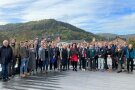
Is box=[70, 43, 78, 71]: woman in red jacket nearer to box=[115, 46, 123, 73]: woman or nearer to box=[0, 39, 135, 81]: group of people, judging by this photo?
box=[0, 39, 135, 81]: group of people

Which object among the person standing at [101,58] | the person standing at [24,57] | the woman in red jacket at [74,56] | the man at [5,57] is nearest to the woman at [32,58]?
the person standing at [24,57]

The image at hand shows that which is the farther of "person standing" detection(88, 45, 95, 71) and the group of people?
"person standing" detection(88, 45, 95, 71)

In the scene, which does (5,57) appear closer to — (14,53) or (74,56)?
(14,53)

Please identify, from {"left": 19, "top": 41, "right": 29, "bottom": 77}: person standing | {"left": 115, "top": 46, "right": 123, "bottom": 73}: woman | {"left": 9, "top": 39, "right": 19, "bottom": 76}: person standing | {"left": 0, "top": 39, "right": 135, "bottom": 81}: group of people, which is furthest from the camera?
{"left": 115, "top": 46, "right": 123, "bottom": 73}: woman

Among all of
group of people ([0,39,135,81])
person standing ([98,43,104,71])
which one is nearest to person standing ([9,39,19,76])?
group of people ([0,39,135,81])

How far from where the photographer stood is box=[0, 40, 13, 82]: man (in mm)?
17719

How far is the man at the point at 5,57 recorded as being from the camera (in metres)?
17.7

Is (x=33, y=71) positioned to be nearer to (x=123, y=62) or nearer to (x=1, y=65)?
(x=1, y=65)

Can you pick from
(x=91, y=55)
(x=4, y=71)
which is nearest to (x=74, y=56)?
(x=91, y=55)

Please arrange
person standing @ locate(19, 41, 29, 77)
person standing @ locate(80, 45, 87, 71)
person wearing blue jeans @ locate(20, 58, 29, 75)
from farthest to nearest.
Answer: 1. person standing @ locate(80, 45, 87, 71)
2. person wearing blue jeans @ locate(20, 58, 29, 75)
3. person standing @ locate(19, 41, 29, 77)

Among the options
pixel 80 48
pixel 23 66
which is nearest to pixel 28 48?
pixel 23 66

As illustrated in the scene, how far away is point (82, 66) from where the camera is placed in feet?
93.2

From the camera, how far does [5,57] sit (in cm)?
1775

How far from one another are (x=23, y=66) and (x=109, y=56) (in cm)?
948
